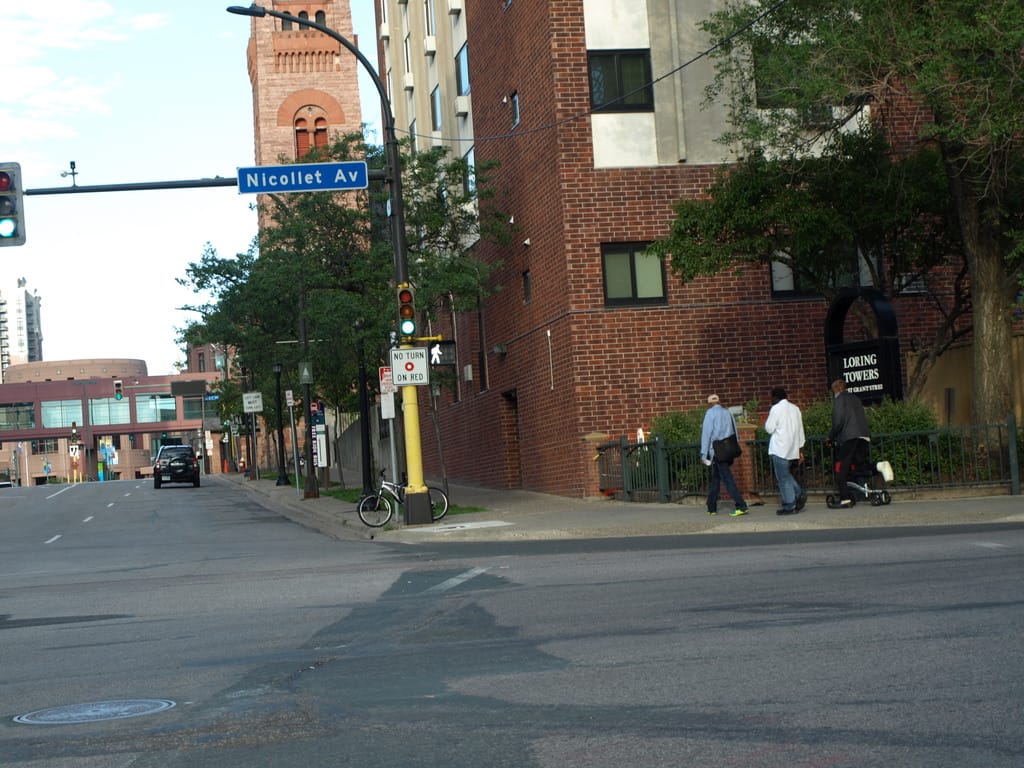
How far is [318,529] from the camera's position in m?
26.1

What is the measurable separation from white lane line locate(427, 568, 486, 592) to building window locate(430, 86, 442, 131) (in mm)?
27390

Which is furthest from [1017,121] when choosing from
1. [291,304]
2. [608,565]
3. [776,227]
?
[291,304]

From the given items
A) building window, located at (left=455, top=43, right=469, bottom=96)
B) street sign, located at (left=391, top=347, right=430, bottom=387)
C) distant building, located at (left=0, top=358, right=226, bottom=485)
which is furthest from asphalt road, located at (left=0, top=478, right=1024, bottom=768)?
distant building, located at (left=0, top=358, right=226, bottom=485)

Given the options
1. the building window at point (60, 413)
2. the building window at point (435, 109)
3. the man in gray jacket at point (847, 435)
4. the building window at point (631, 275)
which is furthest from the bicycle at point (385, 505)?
the building window at point (60, 413)

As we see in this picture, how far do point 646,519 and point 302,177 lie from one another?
25.2ft

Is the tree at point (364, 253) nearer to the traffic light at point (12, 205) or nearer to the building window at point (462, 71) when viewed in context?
the building window at point (462, 71)

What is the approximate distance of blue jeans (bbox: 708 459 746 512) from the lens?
1994 centimetres

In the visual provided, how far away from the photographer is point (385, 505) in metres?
23.8

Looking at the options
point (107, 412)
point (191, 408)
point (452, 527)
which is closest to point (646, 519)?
point (452, 527)

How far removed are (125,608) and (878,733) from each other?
8.66 meters

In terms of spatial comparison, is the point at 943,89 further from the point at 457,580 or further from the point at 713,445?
the point at 457,580

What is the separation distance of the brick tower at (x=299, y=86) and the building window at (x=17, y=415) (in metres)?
63.6

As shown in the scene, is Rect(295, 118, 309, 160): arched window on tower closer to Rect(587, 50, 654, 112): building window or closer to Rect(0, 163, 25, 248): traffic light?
Rect(587, 50, 654, 112): building window

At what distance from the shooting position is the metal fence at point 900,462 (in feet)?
68.9
